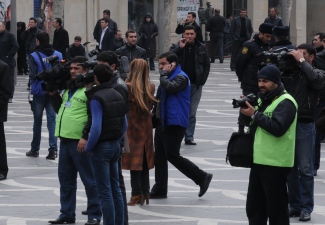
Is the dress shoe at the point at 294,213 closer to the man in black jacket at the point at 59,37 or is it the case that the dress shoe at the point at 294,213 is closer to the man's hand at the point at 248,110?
the man's hand at the point at 248,110

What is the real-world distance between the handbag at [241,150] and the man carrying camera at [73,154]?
72.0 inches

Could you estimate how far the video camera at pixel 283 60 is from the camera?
11.7 metres

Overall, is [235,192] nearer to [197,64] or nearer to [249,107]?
[249,107]

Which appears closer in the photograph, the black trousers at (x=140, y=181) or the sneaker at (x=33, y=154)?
the black trousers at (x=140, y=181)

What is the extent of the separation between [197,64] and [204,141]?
134 centimetres

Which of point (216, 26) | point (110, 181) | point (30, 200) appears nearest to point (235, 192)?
point (30, 200)

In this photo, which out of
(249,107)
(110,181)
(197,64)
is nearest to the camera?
(249,107)

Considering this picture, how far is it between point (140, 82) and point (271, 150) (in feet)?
9.70

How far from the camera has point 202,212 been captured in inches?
496

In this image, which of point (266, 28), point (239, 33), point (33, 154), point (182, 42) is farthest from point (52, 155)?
point (239, 33)

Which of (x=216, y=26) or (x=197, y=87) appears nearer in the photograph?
(x=197, y=87)

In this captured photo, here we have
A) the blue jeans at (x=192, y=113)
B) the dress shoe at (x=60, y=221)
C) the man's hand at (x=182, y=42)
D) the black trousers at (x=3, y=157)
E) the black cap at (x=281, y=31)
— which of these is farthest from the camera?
the blue jeans at (x=192, y=113)

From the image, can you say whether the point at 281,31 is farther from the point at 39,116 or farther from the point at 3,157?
the point at 39,116

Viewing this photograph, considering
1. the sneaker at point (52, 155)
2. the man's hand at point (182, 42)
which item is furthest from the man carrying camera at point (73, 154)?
the man's hand at point (182, 42)
